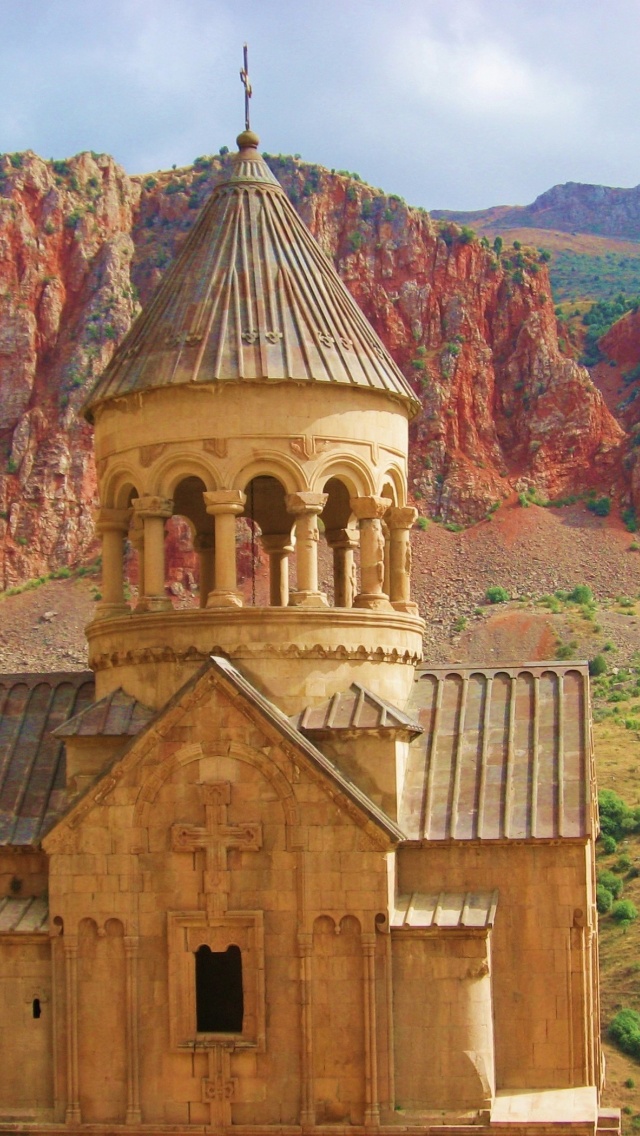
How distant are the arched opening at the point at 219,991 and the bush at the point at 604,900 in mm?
42142

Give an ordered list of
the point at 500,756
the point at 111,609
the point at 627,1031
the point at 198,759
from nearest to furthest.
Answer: the point at 198,759
the point at 500,756
the point at 111,609
the point at 627,1031

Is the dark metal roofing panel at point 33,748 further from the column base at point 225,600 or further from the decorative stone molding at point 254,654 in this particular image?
the column base at point 225,600

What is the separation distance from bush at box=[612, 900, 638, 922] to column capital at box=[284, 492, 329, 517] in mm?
42442

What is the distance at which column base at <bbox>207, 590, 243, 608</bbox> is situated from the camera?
22891mm

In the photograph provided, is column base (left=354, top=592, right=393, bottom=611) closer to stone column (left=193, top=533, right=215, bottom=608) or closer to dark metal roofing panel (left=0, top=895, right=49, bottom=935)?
stone column (left=193, top=533, right=215, bottom=608)

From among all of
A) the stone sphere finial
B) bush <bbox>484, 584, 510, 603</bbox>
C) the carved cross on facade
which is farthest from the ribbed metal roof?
bush <bbox>484, 584, 510, 603</bbox>

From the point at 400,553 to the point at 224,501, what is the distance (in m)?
2.96

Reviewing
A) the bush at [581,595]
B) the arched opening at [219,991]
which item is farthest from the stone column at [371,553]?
the bush at [581,595]

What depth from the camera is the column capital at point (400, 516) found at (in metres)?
24.8

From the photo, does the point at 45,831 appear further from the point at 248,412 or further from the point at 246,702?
the point at 248,412

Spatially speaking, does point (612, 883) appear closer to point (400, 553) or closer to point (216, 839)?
point (400, 553)

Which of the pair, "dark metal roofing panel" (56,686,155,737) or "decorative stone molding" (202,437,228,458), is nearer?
"dark metal roofing panel" (56,686,155,737)

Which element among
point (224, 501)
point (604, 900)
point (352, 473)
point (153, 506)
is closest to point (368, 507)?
point (352, 473)

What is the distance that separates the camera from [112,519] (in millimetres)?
24438
